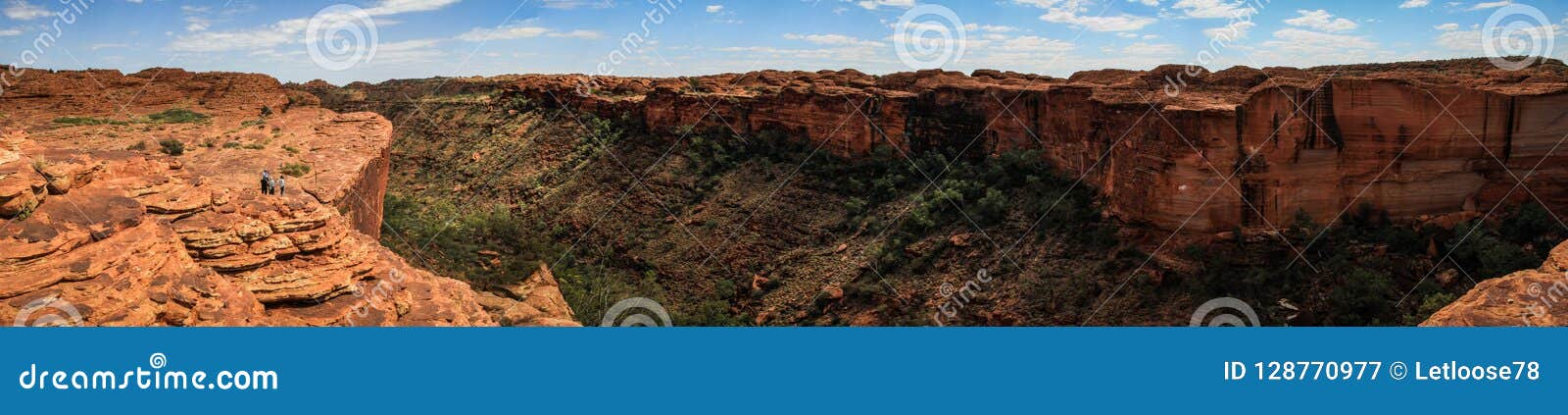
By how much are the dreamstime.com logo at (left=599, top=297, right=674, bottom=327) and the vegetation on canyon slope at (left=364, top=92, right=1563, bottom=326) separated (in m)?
0.80

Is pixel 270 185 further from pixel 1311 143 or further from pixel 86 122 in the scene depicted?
pixel 1311 143

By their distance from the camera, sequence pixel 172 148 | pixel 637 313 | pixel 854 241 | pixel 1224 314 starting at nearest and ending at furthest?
pixel 172 148 < pixel 1224 314 < pixel 637 313 < pixel 854 241

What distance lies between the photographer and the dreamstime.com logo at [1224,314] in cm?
2400

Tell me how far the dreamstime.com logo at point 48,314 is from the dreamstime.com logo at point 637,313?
1758 cm

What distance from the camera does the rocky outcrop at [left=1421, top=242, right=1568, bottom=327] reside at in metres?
→ 13.5

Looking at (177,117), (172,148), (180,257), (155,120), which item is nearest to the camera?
(180,257)

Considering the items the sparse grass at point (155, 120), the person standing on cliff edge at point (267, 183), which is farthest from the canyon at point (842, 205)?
the person standing on cliff edge at point (267, 183)

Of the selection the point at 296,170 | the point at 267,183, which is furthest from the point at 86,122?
the point at 267,183

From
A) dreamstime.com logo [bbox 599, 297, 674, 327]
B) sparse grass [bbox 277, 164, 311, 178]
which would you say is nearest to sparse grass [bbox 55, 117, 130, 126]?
sparse grass [bbox 277, 164, 311, 178]

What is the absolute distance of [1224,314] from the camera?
24.5 m

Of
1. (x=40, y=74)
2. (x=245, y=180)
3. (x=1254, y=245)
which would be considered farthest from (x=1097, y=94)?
(x=40, y=74)

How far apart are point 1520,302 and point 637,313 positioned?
22529mm

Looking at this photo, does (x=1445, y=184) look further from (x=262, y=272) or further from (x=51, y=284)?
(x=51, y=284)

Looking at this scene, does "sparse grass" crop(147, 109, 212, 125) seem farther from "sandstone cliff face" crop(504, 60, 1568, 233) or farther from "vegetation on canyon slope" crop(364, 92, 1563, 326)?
"sandstone cliff face" crop(504, 60, 1568, 233)
